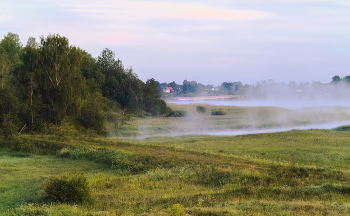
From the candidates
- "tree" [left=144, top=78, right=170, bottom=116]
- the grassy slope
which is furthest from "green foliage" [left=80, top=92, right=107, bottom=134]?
"tree" [left=144, top=78, right=170, bottom=116]

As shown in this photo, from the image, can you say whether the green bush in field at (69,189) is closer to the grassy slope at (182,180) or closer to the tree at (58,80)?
the grassy slope at (182,180)

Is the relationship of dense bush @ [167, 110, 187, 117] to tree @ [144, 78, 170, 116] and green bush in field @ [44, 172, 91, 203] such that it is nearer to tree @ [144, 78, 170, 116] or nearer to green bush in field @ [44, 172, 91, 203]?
tree @ [144, 78, 170, 116]

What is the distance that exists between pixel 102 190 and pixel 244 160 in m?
9.76

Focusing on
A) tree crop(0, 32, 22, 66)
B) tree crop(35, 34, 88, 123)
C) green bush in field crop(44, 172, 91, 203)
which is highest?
tree crop(0, 32, 22, 66)

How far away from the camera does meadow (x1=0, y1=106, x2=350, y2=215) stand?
11.3 meters

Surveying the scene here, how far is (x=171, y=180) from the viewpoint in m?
16.3

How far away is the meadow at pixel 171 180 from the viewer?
11.3 metres

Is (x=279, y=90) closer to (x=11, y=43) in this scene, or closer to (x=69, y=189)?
(x=11, y=43)

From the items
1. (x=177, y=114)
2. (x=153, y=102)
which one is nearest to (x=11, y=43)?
(x=153, y=102)

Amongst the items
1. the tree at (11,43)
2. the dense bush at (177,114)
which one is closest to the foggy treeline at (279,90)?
the dense bush at (177,114)

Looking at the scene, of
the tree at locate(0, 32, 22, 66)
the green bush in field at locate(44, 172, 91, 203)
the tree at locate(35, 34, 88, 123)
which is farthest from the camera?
the tree at locate(0, 32, 22, 66)

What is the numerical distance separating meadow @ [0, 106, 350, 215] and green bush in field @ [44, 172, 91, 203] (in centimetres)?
31

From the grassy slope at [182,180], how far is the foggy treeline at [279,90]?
299ft

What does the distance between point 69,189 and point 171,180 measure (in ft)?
17.1
